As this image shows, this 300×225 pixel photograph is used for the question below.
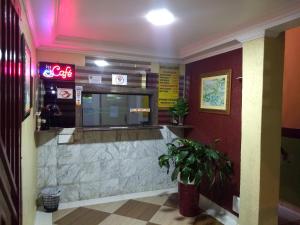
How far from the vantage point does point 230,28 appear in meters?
2.54

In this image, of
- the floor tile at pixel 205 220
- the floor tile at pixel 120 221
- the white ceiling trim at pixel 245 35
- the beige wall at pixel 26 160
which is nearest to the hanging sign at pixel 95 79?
the beige wall at pixel 26 160

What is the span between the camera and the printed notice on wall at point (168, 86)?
376 centimetres

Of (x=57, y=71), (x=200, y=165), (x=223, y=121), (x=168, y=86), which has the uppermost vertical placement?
(x=57, y=71)

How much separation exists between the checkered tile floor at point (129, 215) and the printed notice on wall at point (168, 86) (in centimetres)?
146

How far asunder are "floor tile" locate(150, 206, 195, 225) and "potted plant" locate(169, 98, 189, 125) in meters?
1.32

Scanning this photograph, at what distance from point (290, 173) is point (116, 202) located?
2.42 meters

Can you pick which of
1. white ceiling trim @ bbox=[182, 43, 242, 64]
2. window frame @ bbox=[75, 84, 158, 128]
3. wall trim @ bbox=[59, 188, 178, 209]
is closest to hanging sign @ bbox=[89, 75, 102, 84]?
window frame @ bbox=[75, 84, 158, 128]

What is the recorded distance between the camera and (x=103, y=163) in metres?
3.44

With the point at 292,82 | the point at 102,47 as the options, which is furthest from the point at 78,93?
the point at 292,82

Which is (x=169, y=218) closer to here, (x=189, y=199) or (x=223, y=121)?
(x=189, y=199)

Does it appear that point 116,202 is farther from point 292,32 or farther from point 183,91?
point 292,32

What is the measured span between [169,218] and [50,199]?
1.45 metres

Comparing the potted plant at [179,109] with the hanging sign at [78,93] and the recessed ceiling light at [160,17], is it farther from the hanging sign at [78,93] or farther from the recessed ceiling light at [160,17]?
the recessed ceiling light at [160,17]

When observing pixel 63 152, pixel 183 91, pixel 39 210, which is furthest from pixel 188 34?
pixel 39 210
